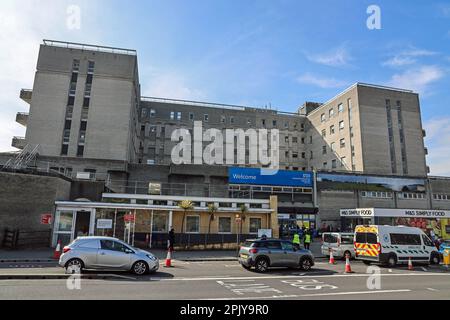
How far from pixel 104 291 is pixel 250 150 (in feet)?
195

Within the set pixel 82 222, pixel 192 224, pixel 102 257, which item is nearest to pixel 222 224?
pixel 192 224

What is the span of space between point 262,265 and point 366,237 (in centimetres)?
744

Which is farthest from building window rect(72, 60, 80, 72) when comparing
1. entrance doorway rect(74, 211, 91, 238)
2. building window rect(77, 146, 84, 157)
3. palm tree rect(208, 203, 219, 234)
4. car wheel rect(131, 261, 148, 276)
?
car wheel rect(131, 261, 148, 276)

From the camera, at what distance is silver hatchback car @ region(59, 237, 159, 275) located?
502 inches

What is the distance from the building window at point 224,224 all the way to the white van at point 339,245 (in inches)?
329

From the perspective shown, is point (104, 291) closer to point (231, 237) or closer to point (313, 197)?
point (231, 237)

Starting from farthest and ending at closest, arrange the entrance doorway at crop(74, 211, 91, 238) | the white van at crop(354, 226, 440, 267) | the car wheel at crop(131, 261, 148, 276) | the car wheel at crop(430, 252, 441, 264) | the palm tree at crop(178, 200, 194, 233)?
the palm tree at crop(178, 200, 194, 233), the entrance doorway at crop(74, 211, 91, 238), the car wheel at crop(430, 252, 441, 264), the white van at crop(354, 226, 440, 267), the car wheel at crop(131, 261, 148, 276)

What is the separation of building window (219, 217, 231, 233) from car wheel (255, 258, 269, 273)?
12.2 metres

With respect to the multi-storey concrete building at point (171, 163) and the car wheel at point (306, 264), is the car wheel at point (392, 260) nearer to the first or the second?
the car wheel at point (306, 264)

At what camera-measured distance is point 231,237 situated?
2692 centimetres

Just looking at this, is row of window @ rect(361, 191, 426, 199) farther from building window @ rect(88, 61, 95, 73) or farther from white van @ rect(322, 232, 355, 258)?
building window @ rect(88, 61, 95, 73)

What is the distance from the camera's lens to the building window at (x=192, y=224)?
2660cm

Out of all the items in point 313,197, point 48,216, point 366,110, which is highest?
point 366,110
